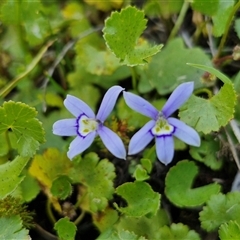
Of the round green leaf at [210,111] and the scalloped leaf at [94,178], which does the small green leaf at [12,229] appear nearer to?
the scalloped leaf at [94,178]

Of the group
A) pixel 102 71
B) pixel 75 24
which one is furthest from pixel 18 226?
pixel 75 24

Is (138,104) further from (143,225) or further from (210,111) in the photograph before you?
(143,225)

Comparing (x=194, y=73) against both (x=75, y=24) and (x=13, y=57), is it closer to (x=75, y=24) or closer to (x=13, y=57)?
(x=75, y=24)

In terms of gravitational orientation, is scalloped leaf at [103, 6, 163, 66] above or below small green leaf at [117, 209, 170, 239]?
above

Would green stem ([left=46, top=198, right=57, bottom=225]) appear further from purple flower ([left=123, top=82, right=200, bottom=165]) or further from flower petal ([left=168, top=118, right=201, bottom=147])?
flower petal ([left=168, top=118, right=201, bottom=147])

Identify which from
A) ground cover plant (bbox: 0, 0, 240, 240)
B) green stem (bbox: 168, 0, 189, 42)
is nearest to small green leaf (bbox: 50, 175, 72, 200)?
ground cover plant (bbox: 0, 0, 240, 240)

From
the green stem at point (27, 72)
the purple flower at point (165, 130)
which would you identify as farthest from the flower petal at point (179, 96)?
the green stem at point (27, 72)

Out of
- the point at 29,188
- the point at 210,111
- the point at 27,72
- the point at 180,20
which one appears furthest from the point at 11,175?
the point at 180,20
